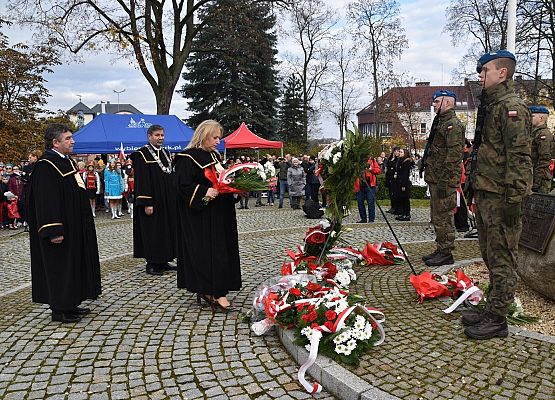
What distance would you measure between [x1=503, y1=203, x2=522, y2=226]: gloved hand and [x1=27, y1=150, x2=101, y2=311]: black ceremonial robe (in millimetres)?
4597

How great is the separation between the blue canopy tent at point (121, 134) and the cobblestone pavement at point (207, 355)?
10.9m

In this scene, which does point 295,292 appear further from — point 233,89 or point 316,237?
point 233,89

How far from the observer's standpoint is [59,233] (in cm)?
513

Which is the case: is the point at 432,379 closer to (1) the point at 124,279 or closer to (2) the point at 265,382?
(2) the point at 265,382

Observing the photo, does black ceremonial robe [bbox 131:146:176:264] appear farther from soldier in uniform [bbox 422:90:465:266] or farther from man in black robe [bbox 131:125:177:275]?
soldier in uniform [bbox 422:90:465:266]

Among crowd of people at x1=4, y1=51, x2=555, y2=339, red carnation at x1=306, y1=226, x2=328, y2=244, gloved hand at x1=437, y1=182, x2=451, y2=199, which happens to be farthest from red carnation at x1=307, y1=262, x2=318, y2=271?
gloved hand at x1=437, y1=182, x2=451, y2=199

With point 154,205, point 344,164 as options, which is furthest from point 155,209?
point 344,164

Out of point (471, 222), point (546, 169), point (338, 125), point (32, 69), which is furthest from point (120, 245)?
point (338, 125)

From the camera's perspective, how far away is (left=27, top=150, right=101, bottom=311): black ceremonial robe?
516cm

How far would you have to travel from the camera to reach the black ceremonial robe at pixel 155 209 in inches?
287

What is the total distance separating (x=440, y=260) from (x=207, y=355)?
14.1 ft

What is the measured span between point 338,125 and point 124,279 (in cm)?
3873

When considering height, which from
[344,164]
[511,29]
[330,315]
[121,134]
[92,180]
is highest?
[511,29]

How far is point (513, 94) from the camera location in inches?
173
